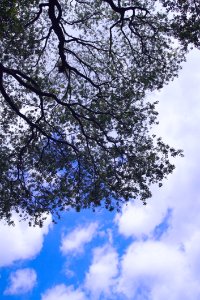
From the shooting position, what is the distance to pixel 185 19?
1427 cm

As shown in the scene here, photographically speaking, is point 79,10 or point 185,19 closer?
point 185,19

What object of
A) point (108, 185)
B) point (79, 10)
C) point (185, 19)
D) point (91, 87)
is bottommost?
point (108, 185)

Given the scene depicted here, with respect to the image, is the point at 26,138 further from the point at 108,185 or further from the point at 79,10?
the point at 79,10

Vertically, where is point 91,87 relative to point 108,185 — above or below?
above

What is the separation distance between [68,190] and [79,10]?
31.5ft

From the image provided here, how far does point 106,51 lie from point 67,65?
249 cm

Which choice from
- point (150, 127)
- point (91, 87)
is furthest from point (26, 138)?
point (150, 127)

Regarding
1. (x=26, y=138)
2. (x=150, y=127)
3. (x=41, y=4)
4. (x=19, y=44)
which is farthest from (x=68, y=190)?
(x=41, y=4)

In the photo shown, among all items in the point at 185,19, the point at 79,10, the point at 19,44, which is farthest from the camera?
the point at 79,10

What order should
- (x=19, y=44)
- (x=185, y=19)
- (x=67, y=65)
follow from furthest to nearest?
(x=67, y=65), (x=19, y=44), (x=185, y=19)

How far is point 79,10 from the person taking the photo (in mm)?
20859

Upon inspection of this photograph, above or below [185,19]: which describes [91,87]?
above

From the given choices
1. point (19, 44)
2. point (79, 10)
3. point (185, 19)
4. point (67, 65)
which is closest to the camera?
point (185, 19)

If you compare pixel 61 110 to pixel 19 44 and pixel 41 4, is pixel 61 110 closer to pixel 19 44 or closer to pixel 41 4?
pixel 19 44
